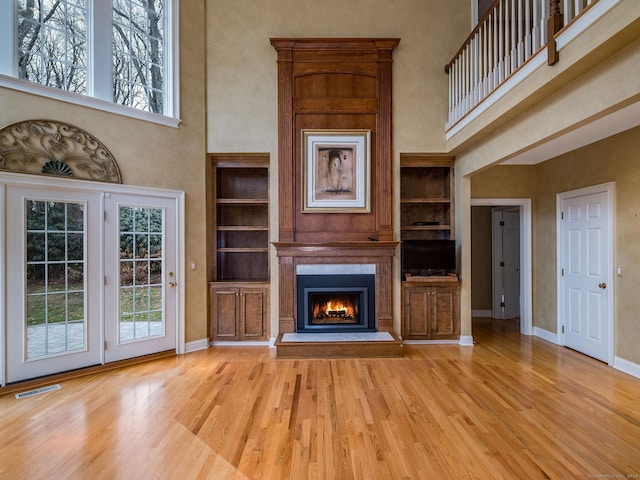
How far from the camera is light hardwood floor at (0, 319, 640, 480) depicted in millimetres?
2113

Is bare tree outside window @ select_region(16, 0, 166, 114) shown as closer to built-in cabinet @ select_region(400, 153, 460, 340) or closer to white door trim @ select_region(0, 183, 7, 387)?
white door trim @ select_region(0, 183, 7, 387)

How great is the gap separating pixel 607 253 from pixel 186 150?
5.51 meters

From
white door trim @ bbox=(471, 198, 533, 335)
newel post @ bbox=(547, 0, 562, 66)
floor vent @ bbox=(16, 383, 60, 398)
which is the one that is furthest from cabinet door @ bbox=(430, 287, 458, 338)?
floor vent @ bbox=(16, 383, 60, 398)

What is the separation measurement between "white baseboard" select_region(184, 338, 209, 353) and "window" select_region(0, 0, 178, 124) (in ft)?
9.97

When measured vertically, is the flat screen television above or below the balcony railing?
below

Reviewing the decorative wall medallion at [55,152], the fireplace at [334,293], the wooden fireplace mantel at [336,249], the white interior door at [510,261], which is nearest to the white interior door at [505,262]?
the white interior door at [510,261]

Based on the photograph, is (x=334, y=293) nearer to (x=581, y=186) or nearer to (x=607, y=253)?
(x=607, y=253)

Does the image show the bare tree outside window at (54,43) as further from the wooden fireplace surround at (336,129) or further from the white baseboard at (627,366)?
the white baseboard at (627,366)

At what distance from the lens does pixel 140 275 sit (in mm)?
4059

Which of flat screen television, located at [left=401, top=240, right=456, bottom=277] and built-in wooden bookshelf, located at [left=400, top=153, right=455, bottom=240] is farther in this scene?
built-in wooden bookshelf, located at [left=400, top=153, right=455, bottom=240]

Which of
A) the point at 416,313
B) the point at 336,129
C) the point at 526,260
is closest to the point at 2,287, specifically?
the point at 336,129

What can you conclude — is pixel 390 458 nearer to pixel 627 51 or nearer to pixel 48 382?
pixel 627 51

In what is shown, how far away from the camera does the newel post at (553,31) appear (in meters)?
2.41

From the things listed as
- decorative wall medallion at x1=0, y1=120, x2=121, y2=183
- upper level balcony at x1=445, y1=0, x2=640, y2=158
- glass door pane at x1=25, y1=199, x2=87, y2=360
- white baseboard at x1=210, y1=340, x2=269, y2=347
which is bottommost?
white baseboard at x1=210, y1=340, x2=269, y2=347
